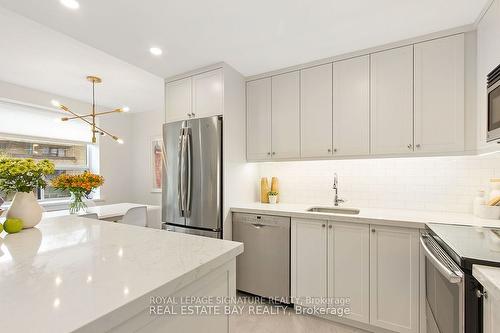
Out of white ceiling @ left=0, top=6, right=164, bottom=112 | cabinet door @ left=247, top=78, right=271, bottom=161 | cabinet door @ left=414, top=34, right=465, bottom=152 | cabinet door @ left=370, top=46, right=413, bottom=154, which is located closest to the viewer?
cabinet door @ left=414, top=34, right=465, bottom=152

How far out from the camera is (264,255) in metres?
2.36

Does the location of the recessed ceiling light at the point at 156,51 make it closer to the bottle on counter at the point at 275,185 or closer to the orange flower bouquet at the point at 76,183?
the orange flower bouquet at the point at 76,183

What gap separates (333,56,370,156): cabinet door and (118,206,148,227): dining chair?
2.38 metres

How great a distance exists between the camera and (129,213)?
2.81 meters

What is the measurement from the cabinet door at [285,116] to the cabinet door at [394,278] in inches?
44.7

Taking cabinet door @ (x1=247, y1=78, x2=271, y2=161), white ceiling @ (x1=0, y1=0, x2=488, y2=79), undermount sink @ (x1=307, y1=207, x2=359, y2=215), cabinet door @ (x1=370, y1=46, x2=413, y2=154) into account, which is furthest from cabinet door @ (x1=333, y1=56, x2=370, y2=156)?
cabinet door @ (x1=247, y1=78, x2=271, y2=161)

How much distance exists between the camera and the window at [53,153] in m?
3.52

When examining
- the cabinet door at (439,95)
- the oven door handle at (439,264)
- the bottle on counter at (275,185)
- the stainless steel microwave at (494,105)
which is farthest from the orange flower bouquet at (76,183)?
the stainless steel microwave at (494,105)

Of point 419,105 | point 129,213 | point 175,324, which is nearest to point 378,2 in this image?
point 419,105

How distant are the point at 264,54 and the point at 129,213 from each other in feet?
7.68

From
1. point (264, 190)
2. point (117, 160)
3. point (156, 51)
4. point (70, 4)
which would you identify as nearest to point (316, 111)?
point (264, 190)

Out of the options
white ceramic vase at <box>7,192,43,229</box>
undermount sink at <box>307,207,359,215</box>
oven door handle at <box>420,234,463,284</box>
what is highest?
white ceramic vase at <box>7,192,43,229</box>

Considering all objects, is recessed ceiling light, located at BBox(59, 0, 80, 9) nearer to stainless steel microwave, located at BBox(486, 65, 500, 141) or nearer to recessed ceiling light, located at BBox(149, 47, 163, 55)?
recessed ceiling light, located at BBox(149, 47, 163, 55)

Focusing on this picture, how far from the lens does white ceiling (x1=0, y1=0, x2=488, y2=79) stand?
163 cm
